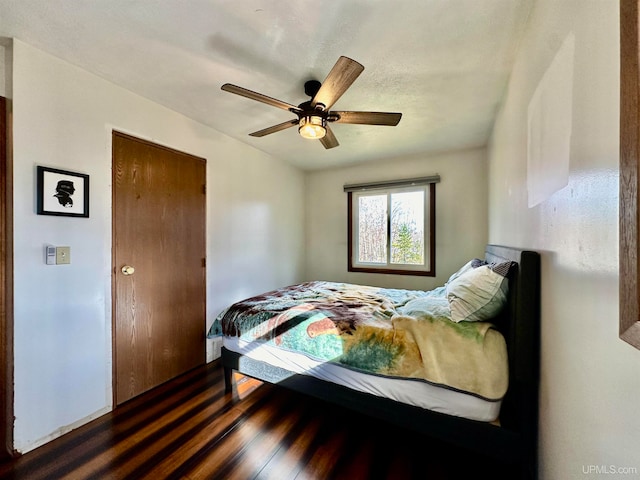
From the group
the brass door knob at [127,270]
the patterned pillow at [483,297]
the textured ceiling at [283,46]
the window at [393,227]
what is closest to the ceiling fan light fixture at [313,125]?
the textured ceiling at [283,46]

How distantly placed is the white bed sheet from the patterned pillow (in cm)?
39

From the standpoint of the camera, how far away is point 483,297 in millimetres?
1426

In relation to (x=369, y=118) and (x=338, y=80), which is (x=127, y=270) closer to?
(x=338, y=80)

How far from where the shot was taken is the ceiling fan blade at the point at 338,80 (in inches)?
53.8

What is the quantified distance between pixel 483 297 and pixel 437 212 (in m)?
2.27

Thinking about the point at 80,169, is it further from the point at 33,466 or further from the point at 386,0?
the point at 386,0

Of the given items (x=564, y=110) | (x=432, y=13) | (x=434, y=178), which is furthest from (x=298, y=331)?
(x=434, y=178)

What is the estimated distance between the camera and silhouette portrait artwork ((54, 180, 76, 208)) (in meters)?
1.72

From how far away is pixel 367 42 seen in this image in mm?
1554

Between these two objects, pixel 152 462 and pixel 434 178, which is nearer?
pixel 152 462

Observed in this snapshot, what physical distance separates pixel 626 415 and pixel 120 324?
2.72m

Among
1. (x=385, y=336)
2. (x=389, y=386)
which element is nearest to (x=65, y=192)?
(x=385, y=336)

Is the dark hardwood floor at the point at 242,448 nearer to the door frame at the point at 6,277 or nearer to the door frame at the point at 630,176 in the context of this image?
the door frame at the point at 6,277

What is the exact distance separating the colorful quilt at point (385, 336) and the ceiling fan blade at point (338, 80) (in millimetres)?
1448
